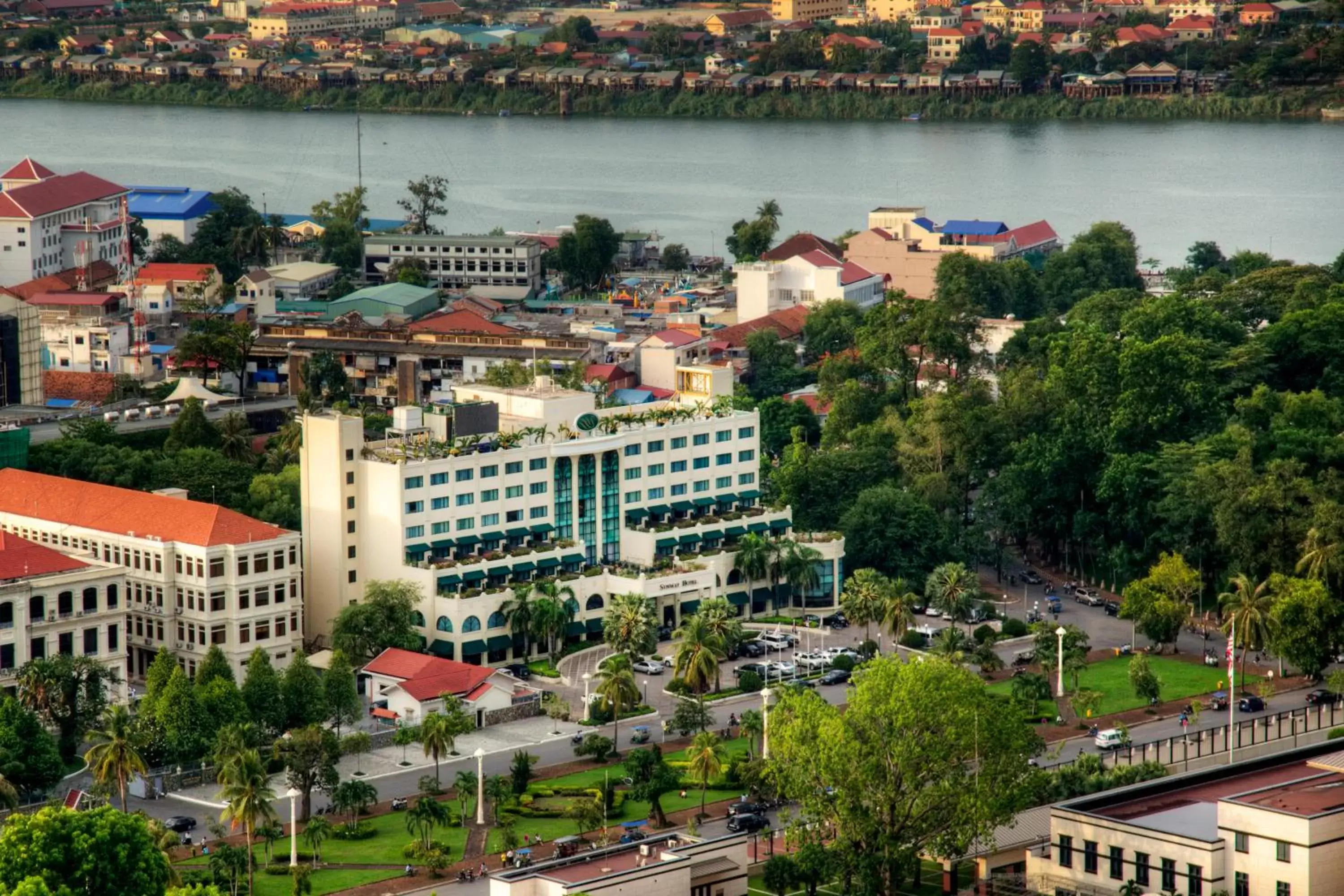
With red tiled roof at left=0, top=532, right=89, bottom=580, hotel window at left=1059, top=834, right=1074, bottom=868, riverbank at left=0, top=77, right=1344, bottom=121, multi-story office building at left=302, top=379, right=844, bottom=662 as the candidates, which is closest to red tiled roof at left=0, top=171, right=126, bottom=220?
multi-story office building at left=302, top=379, right=844, bottom=662

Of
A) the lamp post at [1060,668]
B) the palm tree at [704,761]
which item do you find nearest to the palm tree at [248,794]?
the palm tree at [704,761]

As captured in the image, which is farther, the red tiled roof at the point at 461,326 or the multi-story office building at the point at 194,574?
the red tiled roof at the point at 461,326

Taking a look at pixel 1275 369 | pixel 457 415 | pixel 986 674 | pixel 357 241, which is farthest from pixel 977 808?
pixel 357 241

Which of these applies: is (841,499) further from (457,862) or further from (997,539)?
(457,862)

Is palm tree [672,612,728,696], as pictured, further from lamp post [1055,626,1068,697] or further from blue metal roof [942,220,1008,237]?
blue metal roof [942,220,1008,237]

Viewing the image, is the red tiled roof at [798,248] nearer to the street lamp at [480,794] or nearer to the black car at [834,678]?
the black car at [834,678]
